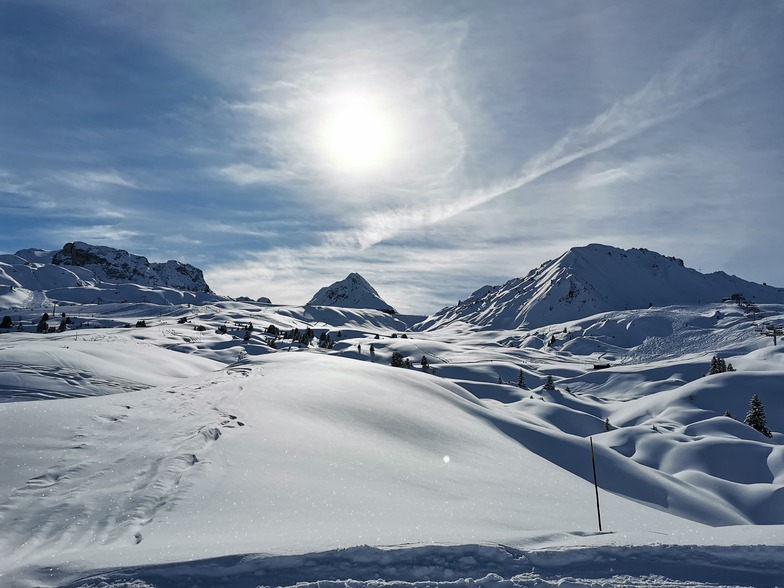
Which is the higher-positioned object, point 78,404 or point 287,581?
point 78,404

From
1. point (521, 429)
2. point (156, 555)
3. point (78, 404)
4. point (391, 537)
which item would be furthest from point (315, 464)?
point (521, 429)

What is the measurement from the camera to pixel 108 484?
8.67 metres

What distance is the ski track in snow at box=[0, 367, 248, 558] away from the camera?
6.98 m

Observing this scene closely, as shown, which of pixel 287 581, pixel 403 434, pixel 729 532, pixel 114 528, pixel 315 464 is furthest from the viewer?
pixel 403 434

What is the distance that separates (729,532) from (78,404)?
1573 cm

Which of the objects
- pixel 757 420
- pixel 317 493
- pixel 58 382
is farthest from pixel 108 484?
pixel 757 420

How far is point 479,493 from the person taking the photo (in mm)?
11906

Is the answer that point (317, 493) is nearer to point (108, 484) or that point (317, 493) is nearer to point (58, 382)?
point (108, 484)

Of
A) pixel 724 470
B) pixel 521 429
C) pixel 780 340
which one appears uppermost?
pixel 780 340

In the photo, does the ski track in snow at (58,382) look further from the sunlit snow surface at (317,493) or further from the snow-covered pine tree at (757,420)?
the snow-covered pine tree at (757,420)

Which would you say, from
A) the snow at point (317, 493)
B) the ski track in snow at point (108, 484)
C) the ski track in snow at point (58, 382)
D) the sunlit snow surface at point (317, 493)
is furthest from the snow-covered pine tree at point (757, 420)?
the ski track in snow at point (58, 382)

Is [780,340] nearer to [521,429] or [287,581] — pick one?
[521,429]

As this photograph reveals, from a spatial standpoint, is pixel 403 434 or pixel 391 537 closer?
pixel 391 537

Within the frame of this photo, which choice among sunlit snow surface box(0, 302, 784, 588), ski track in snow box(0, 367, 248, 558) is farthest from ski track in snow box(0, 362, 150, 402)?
ski track in snow box(0, 367, 248, 558)
